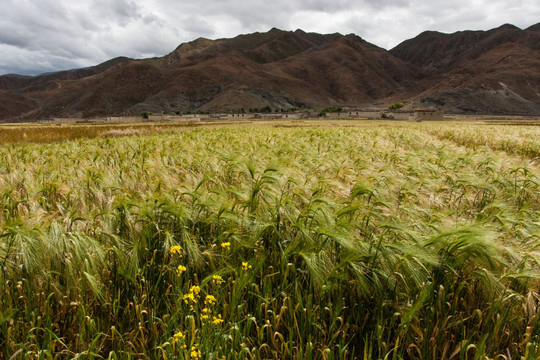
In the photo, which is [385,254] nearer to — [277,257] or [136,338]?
[277,257]

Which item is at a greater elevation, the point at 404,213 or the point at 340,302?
the point at 404,213

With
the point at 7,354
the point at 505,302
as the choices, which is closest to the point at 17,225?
the point at 7,354

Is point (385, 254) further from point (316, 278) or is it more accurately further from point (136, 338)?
point (136, 338)

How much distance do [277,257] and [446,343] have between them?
5.69 feet

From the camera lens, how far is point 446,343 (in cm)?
271

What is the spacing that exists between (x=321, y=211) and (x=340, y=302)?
101 cm

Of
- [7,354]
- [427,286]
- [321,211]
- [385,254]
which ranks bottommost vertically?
[7,354]

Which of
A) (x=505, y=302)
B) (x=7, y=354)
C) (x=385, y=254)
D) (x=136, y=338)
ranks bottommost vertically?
(x=136, y=338)

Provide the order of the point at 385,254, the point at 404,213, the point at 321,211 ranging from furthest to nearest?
the point at 404,213, the point at 321,211, the point at 385,254

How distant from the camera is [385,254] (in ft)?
9.47

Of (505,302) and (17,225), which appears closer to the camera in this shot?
(505,302)

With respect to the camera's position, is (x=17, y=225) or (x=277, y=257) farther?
(x=277, y=257)

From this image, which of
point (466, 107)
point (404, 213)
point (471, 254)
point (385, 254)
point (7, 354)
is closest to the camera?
point (7, 354)

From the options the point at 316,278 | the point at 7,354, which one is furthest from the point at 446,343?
the point at 7,354
